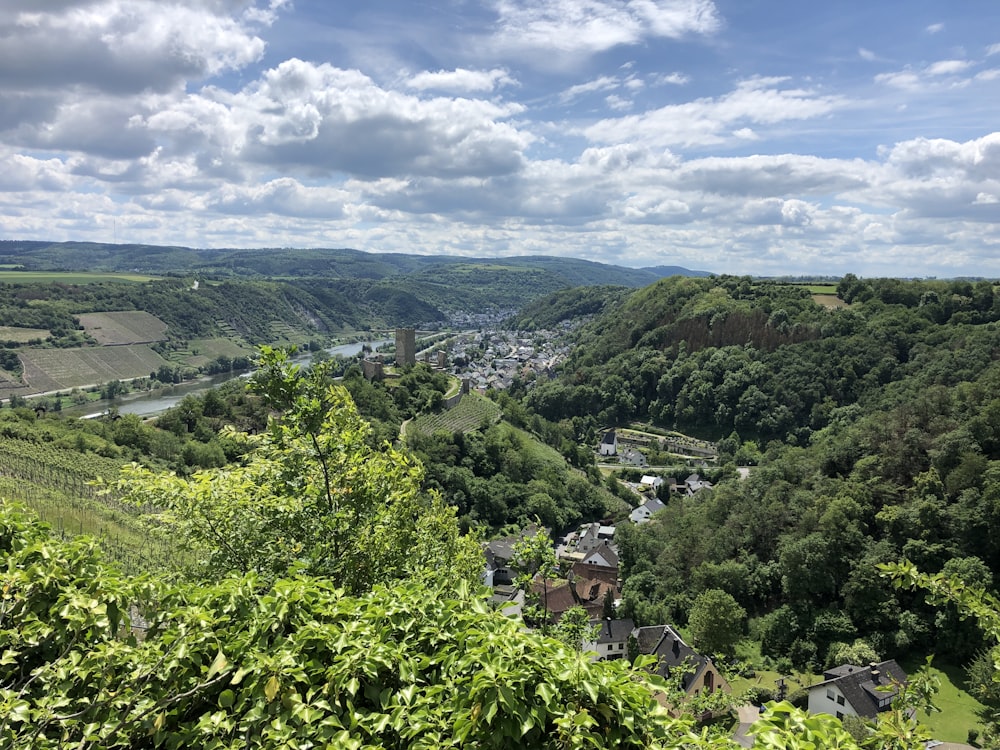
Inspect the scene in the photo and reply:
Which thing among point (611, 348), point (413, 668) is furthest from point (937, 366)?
point (413, 668)

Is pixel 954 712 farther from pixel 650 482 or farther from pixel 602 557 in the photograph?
pixel 650 482

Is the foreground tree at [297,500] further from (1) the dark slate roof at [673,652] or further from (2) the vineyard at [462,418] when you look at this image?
(2) the vineyard at [462,418]

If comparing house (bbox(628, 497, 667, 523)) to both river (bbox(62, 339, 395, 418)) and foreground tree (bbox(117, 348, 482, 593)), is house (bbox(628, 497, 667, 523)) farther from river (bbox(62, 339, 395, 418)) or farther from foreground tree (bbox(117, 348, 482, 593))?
river (bbox(62, 339, 395, 418))

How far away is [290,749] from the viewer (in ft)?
8.75

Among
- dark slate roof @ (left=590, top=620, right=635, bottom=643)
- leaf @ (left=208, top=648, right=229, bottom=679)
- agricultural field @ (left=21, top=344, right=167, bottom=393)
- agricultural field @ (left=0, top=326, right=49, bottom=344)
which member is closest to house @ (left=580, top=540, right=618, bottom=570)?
dark slate roof @ (left=590, top=620, right=635, bottom=643)

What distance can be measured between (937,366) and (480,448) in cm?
4349

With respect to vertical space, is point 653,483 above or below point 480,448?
below

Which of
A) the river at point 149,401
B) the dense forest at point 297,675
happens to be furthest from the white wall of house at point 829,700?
the river at point 149,401

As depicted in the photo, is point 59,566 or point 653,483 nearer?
point 59,566

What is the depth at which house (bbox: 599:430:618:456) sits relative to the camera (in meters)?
68.9

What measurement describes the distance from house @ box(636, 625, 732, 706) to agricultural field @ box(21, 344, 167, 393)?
92.0m

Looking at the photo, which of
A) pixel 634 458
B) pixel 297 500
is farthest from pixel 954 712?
pixel 634 458

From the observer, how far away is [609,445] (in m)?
69.9

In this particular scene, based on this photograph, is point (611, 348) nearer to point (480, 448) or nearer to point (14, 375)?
point (480, 448)
